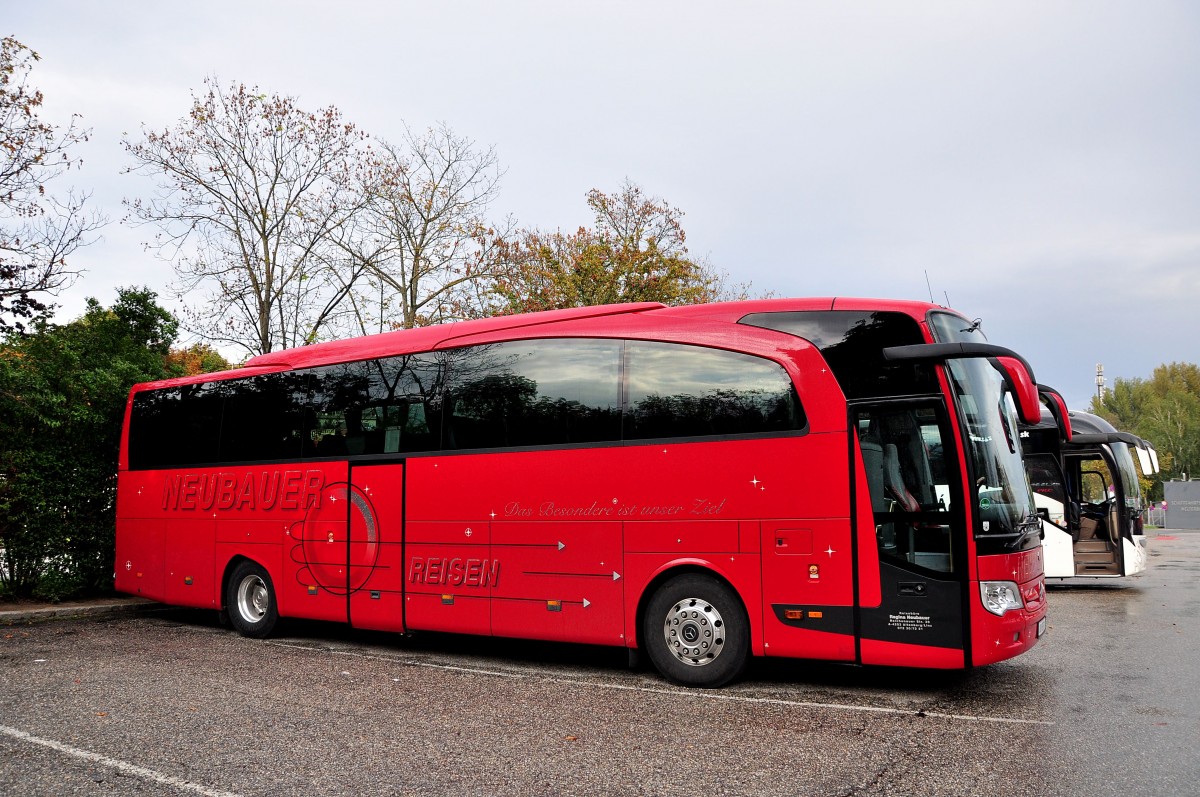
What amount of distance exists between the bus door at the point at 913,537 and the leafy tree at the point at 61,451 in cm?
1167

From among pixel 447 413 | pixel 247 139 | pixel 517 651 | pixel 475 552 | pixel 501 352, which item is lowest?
pixel 517 651

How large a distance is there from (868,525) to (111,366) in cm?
1214

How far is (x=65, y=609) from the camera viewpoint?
43.3ft

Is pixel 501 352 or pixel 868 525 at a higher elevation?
pixel 501 352

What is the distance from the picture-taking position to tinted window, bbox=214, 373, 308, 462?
11.4 metres

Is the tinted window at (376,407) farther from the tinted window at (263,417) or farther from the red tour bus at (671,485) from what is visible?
the tinted window at (263,417)

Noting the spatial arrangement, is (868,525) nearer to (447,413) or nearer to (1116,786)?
(1116,786)

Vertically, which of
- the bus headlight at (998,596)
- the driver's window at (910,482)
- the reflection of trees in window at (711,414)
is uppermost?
the reflection of trees in window at (711,414)

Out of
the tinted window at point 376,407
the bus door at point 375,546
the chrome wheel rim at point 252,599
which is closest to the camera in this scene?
the tinted window at point 376,407

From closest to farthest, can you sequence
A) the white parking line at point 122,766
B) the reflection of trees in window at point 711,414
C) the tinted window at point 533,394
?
the white parking line at point 122,766, the reflection of trees in window at point 711,414, the tinted window at point 533,394

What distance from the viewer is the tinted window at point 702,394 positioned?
7.87 metres

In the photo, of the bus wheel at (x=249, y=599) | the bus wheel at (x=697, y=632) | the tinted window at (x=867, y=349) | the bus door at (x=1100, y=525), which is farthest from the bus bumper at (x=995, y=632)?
the bus door at (x=1100, y=525)

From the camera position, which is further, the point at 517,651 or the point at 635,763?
the point at 517,651

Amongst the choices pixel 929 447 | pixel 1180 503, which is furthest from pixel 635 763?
pixel 1180 503
